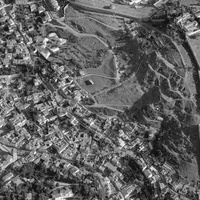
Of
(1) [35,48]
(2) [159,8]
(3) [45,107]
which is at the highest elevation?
(2) [159,8]

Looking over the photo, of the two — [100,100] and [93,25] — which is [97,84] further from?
[93,25]

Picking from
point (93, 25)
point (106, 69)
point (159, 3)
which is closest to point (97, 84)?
point (106, 69)

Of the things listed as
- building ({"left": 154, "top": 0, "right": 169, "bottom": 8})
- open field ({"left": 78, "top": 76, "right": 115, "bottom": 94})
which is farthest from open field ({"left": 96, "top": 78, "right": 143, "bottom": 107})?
building ({"left": 154, "top": 0, "right": 169, "bottom": 8})

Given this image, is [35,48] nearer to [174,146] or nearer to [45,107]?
[45,107]

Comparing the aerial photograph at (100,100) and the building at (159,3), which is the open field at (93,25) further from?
the building at (159,3)

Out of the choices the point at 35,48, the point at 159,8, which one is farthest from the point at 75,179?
the point at 159,8

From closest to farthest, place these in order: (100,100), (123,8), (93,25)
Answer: (100,100)
(93,25)
(123,8)

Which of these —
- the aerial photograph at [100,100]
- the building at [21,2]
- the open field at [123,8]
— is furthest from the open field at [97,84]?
the building at [21,2]

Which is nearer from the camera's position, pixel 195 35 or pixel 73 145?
pixel 73 145
